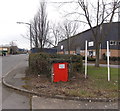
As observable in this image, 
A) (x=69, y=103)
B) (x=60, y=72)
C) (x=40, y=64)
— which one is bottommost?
(x=69, y=103)

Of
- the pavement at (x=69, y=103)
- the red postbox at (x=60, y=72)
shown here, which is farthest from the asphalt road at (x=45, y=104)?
the red postbox at (x=60, y=72)

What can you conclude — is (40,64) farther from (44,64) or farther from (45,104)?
(45,104)

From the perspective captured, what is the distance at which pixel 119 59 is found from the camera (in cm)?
3284

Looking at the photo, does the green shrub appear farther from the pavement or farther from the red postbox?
the pavement

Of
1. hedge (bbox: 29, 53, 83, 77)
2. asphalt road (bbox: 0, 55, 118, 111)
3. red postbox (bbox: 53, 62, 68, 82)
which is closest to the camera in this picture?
asphalt road (bbox: 0, 55, 118, 111)

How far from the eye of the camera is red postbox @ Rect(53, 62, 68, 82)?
7.62 metres

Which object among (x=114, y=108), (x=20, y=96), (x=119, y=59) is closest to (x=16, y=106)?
(x=20, y=96)

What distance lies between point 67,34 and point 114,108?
92.7 ft

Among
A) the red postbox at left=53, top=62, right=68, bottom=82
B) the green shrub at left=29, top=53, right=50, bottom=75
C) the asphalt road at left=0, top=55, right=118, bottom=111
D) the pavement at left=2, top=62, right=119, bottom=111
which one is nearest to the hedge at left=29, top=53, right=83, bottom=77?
the green shrub at left=29, top=53, right=50, bottom=75

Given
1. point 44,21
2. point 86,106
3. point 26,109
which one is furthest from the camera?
point 44,21

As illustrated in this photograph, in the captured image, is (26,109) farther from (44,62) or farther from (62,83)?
(44,62)

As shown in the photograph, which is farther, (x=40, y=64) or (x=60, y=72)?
(x=40, y=64)

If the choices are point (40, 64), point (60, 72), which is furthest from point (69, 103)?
point (40, 64)

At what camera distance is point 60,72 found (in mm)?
7715
